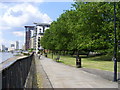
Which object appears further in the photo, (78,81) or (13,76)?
(78,81)

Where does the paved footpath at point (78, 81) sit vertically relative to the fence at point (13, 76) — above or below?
below

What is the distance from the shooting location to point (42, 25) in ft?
596

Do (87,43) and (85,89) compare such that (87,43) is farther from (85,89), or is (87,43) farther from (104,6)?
(85,89)

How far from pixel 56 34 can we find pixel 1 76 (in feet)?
188

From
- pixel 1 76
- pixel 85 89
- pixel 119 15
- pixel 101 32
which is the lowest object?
pixel 85 89

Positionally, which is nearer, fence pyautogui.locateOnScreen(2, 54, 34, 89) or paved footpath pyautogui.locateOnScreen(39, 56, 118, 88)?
fence pyautogui.locateOnScreen(2, 54, 34, 89)

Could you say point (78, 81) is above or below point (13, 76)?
below

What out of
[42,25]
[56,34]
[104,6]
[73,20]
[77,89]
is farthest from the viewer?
[42,25]

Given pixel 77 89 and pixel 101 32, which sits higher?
pixel 101 32

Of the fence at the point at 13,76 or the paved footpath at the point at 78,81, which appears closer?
the fence at the point at 13,76

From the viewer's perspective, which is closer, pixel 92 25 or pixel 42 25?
pixel 92 25

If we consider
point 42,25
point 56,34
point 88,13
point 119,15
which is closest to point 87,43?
point 88,13

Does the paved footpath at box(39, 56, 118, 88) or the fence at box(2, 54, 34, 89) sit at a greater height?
the fence at box(2, 54, 34, 89)

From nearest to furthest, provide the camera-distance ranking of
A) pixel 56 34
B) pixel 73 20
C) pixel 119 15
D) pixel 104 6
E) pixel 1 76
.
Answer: pixel 1 76, pixel 119 15, pixel 104 6, pixel 73 20, pixel 56 34
